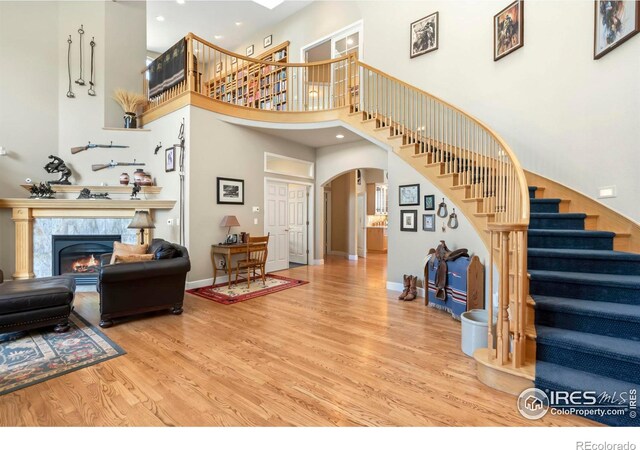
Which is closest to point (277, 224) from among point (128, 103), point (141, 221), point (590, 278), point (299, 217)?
point (299, 217)

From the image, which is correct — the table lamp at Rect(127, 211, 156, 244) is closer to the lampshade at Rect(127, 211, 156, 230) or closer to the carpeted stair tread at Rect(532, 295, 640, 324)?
the lampshade at Rect(127, 211, 156, 230)

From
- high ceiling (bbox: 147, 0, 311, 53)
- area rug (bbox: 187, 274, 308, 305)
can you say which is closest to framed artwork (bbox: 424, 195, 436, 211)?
area rug (bbox: 187, 274, 308, 305)

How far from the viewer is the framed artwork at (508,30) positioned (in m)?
4.40

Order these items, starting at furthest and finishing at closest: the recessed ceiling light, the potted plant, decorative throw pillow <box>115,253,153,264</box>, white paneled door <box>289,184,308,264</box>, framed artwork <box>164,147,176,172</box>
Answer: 1. white paneled door <box>289,184,308,264</box>
2. the recessed ceiling light
3. the potted plant
4. framed artwork <box>164,147,176,172</box>
5. decorative throw pillow <box>115,253,153,264</box>

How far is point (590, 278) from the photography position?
8.30 ft

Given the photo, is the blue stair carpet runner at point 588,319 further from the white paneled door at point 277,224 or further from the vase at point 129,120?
the vase at point 129,120

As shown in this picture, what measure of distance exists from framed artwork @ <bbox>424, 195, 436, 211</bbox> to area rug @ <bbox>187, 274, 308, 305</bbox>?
258 cm

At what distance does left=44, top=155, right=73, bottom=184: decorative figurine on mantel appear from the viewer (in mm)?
5540

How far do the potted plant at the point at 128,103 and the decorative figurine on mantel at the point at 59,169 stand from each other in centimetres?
133

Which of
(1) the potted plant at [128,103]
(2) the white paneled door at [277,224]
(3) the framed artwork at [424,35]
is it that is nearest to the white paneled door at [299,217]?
(2) the white paneled door at [277,224]

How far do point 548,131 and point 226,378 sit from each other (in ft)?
15.7

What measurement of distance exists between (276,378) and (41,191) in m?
5.59

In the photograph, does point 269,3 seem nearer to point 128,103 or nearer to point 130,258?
point 128,103
